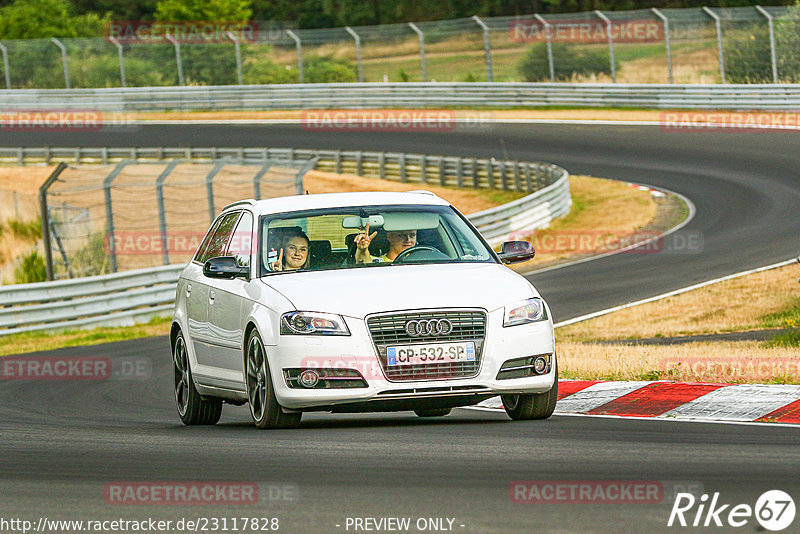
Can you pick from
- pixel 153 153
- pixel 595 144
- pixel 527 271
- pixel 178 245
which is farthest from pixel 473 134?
pixel 527 271

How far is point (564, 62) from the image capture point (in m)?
48.6

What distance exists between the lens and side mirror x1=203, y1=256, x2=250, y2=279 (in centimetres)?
946

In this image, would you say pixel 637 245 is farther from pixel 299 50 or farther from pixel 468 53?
pixel 299 50

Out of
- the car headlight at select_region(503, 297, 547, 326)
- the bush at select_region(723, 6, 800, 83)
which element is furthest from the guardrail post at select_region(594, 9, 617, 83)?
Result: the car headlight at select_region(503, 297, 547, 326)

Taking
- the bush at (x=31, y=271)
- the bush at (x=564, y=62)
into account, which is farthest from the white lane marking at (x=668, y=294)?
the bush at (x=564, y=62)

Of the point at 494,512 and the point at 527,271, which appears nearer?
the point at 494,512

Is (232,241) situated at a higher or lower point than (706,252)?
higher

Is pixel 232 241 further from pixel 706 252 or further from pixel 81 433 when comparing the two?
pixel 706 252

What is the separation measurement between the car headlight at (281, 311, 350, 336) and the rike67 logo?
314 cm

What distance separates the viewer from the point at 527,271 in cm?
2609

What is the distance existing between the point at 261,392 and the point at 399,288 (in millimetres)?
1194

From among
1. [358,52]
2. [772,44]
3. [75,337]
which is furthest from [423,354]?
[358,52]

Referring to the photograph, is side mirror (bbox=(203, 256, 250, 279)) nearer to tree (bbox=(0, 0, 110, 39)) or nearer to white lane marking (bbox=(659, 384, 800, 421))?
white lane marking (bbox=(659, 384, 800, 421))

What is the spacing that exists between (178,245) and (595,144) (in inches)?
549
